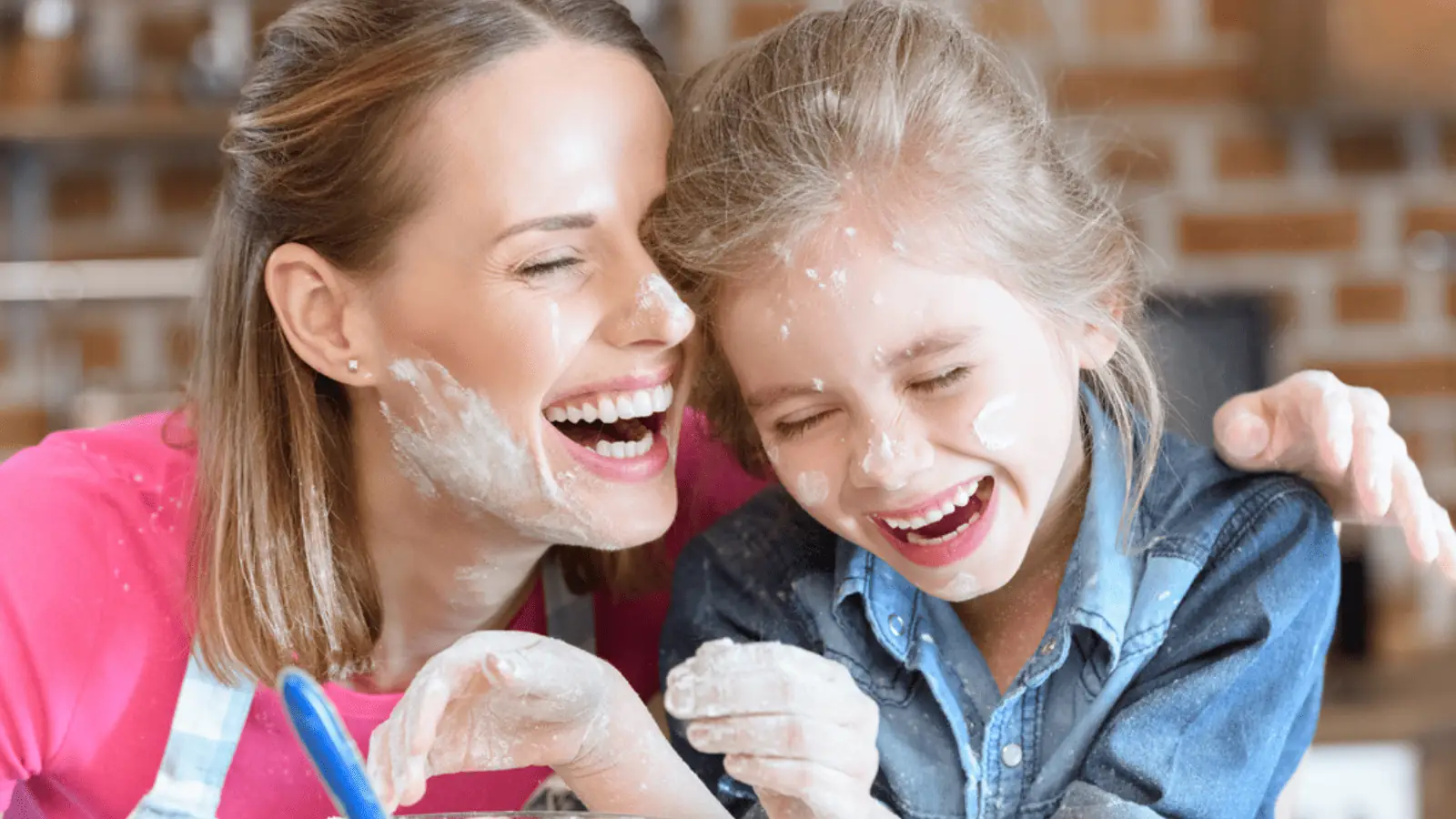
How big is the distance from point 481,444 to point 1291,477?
37cm

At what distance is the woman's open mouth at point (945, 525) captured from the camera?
2.09ft

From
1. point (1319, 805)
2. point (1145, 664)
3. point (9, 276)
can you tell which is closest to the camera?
point (1145, 664)

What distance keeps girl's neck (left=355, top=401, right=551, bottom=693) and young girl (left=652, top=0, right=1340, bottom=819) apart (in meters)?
0.12

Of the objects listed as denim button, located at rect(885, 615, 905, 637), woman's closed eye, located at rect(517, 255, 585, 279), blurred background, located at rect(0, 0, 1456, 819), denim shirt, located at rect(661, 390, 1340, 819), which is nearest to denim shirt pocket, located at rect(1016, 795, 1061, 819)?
denim shirt, located at rect(661, 390, 1340, 819)

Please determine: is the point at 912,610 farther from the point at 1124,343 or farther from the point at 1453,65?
the point at 1453,65

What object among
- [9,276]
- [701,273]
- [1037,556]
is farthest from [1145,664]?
[9,276]

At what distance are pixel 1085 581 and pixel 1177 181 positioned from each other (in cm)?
116

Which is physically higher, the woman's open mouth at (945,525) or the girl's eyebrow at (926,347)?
the girl's eyebrow at (926,347)

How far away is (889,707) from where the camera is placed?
0.69 meters

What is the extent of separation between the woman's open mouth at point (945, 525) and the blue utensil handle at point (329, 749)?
0.87 feet

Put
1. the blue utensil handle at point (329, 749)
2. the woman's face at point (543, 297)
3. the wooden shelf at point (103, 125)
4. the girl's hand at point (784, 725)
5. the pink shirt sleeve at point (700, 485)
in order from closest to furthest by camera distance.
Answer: the blue utensil handle at point (329, 749), the girl's hand at point (784, 725), the woman's face at point (543, 297), the pink shirt sleeve at point (700, 485), the wooden shelf at point (103, 125)

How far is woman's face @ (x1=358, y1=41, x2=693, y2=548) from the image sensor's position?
0.67 metres

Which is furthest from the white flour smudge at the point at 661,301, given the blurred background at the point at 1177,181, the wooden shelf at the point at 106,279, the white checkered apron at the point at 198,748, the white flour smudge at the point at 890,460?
the wooden shelf at the point at 106,279

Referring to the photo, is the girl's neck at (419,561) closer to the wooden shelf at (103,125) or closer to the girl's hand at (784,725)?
the girl's hand at (784,725)
